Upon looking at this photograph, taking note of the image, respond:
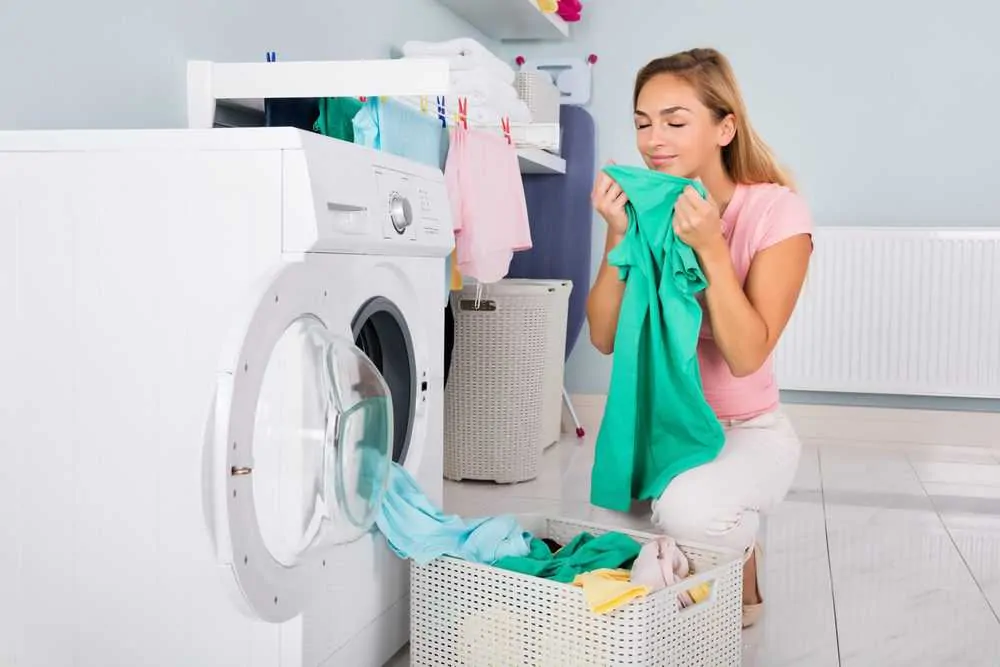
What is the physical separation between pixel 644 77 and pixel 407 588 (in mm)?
946

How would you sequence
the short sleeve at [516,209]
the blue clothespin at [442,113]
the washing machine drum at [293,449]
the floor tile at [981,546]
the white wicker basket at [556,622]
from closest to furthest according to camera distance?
the washing machine drum at [293,449] → the white wicker basket at [556,622] → the floor tile at [981,546] → the blue clothespin at [442,113] → the short sleeve at [516,209]

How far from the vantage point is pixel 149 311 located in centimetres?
134

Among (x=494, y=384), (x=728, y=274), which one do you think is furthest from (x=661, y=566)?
(x=494, y=384)

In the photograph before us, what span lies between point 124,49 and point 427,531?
0.91 metres

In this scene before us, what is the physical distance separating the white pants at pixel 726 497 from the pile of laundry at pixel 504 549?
0.27 ft

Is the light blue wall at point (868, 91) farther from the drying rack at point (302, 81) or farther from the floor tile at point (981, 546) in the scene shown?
the drying rack at point (302, 81)

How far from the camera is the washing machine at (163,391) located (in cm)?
131

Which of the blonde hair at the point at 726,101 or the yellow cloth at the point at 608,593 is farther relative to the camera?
the blonde hair at the point at 726,101

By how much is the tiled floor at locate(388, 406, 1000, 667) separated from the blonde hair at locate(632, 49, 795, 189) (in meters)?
0.63

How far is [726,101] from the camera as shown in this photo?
6.15 ft

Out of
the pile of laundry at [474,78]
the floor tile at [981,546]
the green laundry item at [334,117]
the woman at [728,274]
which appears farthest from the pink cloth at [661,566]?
the pile of laundry at [474,78]

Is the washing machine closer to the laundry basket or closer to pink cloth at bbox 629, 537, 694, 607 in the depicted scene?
pink cloth at bbox 629, 537, 694, 607

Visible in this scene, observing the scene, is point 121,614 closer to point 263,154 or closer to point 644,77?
point 263,154

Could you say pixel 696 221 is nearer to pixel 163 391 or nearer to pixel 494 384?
pixel 163 391
